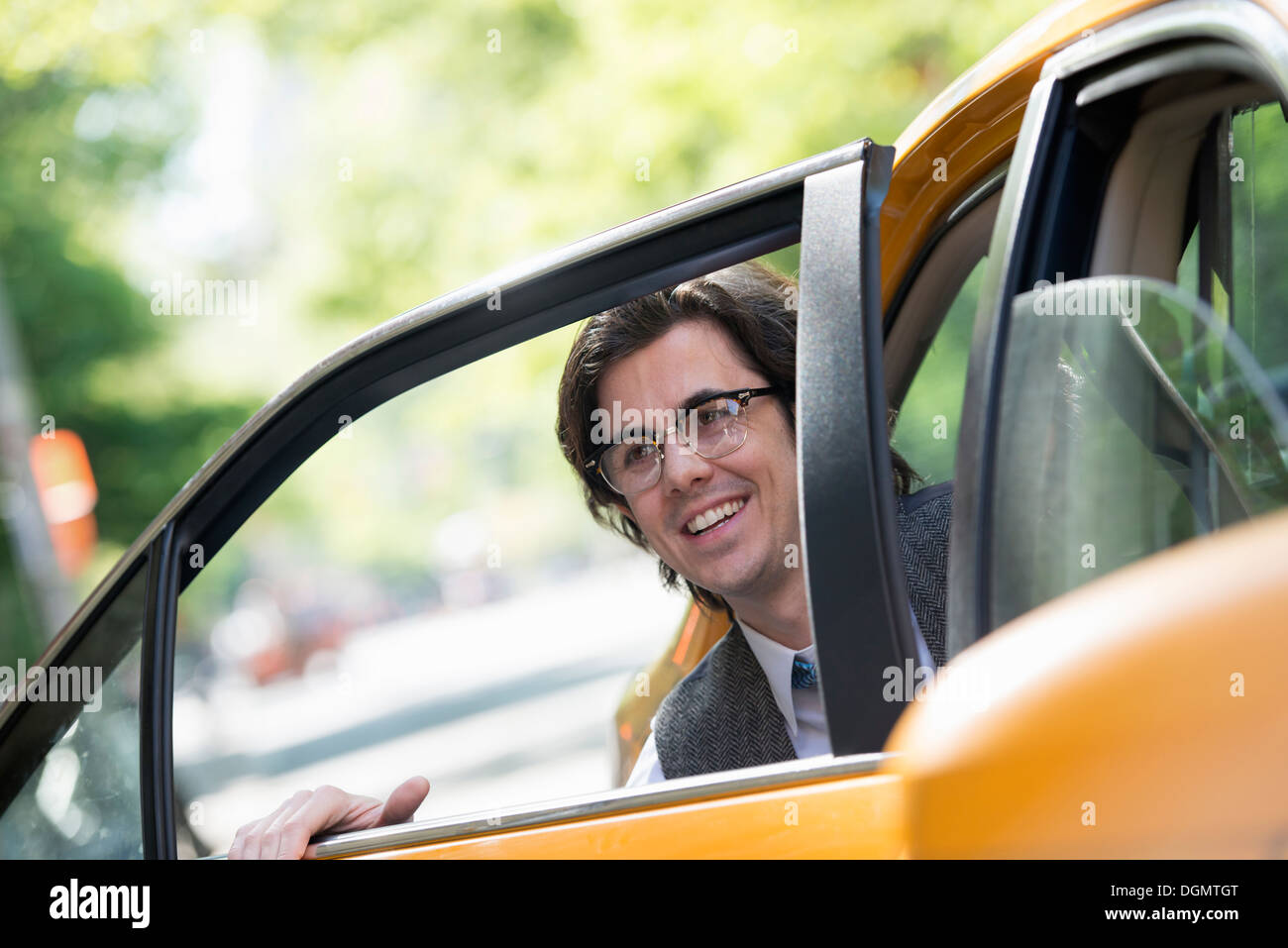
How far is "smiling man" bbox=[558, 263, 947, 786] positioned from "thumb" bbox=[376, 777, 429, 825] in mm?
477

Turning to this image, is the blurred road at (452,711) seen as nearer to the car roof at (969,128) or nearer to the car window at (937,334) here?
the car window at (937,334)

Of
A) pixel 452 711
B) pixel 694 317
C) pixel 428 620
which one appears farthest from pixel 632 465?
pixel 428 620

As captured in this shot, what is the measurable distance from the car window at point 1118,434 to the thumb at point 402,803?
3.78ft

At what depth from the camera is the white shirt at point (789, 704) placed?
7.18ft

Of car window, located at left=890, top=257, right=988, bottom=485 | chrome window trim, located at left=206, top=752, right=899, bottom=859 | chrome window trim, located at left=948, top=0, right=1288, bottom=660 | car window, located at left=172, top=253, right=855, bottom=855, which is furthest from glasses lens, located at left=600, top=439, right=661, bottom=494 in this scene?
car window, located at left=172, top=253, right=855, bottom=855

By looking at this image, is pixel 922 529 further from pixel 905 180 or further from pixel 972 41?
pixel 972 41

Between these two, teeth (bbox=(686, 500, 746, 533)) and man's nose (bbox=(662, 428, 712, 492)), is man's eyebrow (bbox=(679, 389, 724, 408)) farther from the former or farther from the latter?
teeth (bbox=(686, 500, 746, 533))

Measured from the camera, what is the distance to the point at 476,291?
178 cm

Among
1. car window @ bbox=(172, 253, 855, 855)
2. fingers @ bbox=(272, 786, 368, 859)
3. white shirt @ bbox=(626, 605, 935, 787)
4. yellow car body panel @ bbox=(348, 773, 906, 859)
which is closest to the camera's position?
yellow car body panel @ bbox=(348, 773, 906, 859)

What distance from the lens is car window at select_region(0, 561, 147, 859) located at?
2.12 metres
